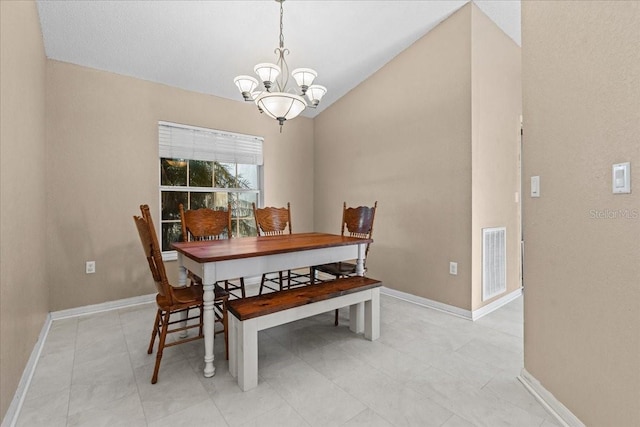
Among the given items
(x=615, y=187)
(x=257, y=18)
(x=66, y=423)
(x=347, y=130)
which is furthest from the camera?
(x=347, y=130)

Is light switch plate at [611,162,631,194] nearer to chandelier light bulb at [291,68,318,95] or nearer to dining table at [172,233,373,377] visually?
dining table at [172,233,373,377]

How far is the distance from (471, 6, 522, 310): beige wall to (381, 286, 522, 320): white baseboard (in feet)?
0.21

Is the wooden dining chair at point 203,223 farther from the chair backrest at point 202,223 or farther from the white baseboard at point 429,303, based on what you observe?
the white baseboard at point 429,303

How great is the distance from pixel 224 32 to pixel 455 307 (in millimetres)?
3353

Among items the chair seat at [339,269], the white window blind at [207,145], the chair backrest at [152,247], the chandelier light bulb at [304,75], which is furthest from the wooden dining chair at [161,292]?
the white window blind at [207,145]

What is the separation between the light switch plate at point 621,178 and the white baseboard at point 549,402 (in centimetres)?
106

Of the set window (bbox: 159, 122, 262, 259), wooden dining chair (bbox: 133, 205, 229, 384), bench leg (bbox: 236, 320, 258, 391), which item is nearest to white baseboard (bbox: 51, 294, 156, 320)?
window (bbox: 159, 122, 262, 259)

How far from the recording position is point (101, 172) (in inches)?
116

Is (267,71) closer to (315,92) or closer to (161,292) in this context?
(315,92)

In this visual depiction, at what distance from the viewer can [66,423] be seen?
1438mm

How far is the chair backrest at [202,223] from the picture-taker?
2.74 m

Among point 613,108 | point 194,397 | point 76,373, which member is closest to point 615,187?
point 613,108

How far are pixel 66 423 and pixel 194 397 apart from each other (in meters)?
0.57

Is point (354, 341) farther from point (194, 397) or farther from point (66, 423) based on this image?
point (66, 423)
